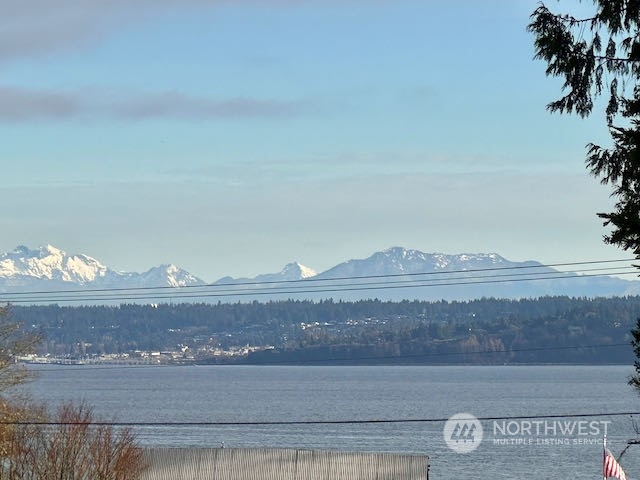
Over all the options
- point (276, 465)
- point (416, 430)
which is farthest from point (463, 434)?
point (276, 465)

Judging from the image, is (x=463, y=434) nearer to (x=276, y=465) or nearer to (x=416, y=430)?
(x=416, y=430)

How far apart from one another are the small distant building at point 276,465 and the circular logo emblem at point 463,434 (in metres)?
60.8

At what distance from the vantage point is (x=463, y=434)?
132m

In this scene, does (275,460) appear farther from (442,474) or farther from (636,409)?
(636,409)

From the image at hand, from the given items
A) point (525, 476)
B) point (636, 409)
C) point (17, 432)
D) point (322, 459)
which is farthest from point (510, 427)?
point (17, 432)

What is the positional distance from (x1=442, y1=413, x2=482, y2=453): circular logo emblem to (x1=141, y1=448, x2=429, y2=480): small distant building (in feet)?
200

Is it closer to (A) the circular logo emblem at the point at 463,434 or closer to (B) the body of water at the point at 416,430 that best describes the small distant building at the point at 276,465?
(B) the body of water at the point at 416,430

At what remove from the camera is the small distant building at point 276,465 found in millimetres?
50781

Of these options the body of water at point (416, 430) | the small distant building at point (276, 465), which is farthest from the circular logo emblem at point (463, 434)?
the small distant building at point (276, 465)

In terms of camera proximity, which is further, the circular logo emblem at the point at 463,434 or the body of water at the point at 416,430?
the circular logo emblem at the point at 463,434

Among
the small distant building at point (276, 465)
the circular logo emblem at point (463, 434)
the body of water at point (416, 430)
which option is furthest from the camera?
the circular logo emblem at point (463, 434)

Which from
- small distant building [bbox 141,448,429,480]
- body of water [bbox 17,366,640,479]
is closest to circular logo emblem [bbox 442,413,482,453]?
body of water [bbox 17,366,640,479]

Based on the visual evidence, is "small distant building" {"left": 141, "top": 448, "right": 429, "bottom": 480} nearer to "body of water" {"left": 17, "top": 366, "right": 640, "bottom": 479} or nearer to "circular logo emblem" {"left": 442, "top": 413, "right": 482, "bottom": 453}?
"body of water" {"left": 17, "top": 366, "right": 640, "bottom": 479}

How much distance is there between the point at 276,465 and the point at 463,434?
82.6 m
